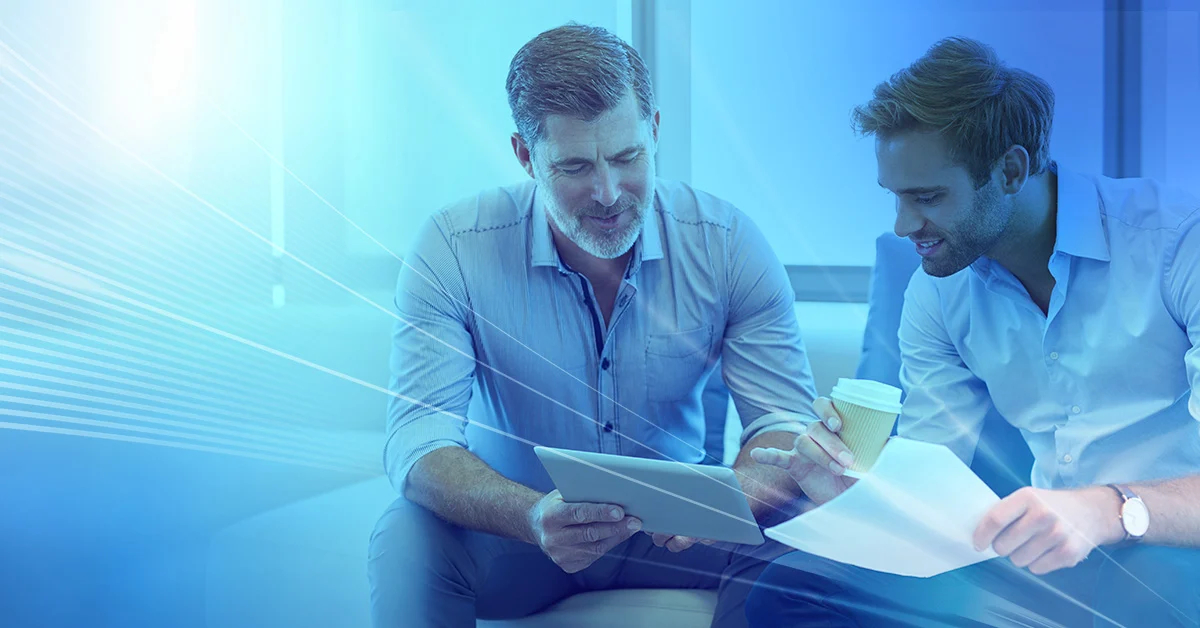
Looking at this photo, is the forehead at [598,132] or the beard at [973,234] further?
the forehead at [598,132]

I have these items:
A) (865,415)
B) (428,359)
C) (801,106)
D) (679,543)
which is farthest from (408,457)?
(801,106)

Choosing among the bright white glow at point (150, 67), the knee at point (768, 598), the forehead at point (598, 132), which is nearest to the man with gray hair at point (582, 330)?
the forehead at point (598, 132)

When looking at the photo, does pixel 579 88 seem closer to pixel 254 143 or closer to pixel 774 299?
pixel 774 299

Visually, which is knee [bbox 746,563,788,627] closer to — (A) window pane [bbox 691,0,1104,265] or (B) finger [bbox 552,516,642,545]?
(B) finger [bbox 552,516,642,545]

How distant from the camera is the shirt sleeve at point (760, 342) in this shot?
146cm

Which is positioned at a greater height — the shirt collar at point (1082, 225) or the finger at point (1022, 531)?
the shirt collar at point (1082, 225)

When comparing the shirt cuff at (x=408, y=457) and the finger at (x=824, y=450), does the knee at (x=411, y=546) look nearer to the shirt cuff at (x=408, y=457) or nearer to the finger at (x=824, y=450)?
the shirt cuff at (x=408, y=457)

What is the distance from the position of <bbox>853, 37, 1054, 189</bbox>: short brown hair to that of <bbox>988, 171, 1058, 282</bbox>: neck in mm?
41

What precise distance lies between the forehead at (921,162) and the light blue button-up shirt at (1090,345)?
0.14 m

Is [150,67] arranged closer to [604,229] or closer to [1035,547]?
[604,229]

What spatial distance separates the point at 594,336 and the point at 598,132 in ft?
1.05

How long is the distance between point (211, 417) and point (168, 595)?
344 mm

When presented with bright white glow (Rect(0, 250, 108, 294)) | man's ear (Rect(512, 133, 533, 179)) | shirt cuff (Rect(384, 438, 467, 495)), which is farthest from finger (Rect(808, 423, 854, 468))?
bright white glow (Rect(0, 250, 108, 294))

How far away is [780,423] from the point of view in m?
1.42
